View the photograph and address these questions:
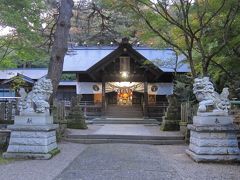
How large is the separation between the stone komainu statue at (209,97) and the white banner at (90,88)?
1875cm

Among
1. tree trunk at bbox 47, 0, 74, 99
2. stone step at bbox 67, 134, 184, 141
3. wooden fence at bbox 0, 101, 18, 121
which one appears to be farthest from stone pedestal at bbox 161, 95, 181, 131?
wooden fence at bbox 0, 101, 18, 121

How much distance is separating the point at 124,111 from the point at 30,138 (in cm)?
A: 1815

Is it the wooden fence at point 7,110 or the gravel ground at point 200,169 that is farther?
the wooden fence at point 7,110

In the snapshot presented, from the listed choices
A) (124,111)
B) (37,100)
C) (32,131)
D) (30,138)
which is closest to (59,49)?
(37,100)

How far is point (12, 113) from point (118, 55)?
14.3 meters

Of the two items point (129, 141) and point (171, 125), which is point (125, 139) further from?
point (171, 125)

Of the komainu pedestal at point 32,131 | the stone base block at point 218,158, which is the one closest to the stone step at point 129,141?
the komainu pedestal at point 32,131

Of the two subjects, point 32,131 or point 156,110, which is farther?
point 156,110

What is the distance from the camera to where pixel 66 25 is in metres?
15.0

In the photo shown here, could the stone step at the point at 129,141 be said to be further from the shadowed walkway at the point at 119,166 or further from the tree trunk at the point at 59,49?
the tree trunk at the point at 59,49

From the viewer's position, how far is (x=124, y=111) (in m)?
28.3

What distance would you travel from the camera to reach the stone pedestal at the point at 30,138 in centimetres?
1036

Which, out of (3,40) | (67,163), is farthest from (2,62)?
(67,163)

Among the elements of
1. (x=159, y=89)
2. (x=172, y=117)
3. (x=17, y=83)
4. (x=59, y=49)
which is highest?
(x=59, y=49)
